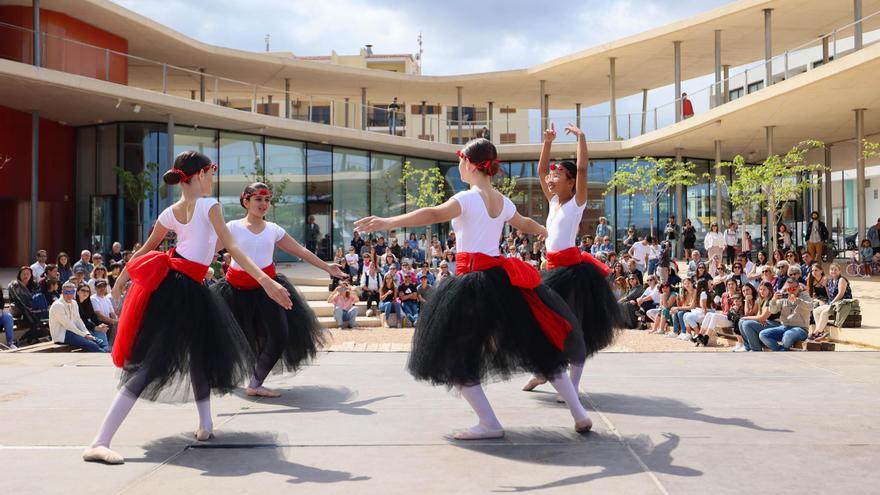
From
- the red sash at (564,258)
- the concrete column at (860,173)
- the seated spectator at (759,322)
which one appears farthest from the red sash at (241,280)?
the concrete column at (860,173)

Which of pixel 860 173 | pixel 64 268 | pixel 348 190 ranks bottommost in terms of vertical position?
pixel 64 268

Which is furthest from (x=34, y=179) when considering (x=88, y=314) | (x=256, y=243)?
(x=256, y=243)

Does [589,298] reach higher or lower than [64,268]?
lower

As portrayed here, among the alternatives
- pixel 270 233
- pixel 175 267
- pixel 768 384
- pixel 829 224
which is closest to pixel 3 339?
pixel 270 233

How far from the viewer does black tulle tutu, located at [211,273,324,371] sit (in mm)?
6016

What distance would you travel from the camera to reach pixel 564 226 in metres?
5.84

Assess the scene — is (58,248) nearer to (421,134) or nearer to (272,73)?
(272,73)

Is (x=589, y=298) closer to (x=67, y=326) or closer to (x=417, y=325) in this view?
(x=417, y=325)

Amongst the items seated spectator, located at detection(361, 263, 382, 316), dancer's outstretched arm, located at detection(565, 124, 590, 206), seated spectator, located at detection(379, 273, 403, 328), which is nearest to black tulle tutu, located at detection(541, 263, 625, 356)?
dancer's outstretched arm, located at detection(565, 124, 590, 206)

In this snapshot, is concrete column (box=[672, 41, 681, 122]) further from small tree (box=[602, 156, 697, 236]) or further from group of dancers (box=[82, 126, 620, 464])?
group of dancers (box=[82, 126, 620, 464])

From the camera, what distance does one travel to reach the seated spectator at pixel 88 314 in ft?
39.2

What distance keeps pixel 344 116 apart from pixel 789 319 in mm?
19356

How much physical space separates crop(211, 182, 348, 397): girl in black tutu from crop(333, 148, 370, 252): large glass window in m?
22.6

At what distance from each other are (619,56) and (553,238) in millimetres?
25186
